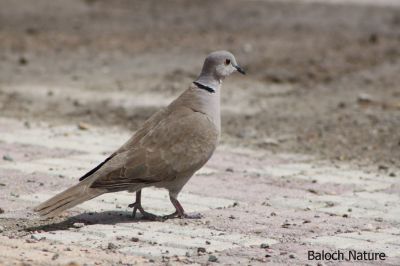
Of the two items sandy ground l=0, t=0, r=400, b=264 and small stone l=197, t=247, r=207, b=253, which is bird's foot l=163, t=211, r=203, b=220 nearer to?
sandy ground l=0, t=0, r=400, b=264

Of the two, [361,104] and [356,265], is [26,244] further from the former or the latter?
[361,104]

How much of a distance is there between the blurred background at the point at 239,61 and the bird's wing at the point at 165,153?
2.67 metres

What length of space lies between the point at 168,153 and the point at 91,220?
668 mm

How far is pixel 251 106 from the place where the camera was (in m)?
12.2

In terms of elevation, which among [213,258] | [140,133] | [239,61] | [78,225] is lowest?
[213,258]

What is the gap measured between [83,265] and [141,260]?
0.35 m

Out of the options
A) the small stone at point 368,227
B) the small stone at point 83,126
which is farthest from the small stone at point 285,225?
the small stone at point 83,126

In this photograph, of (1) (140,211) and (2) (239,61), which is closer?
(1) (140,211)

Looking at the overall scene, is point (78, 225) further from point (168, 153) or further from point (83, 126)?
point (83, 126)

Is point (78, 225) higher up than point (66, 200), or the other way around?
point (66, 200)

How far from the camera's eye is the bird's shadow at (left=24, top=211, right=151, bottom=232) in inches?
273

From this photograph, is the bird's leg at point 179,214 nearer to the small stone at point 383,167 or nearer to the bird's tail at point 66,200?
the bird's tail at point 66,200

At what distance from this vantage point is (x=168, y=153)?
23.8 feet

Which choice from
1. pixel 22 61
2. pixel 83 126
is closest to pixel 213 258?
pixel 83 126
